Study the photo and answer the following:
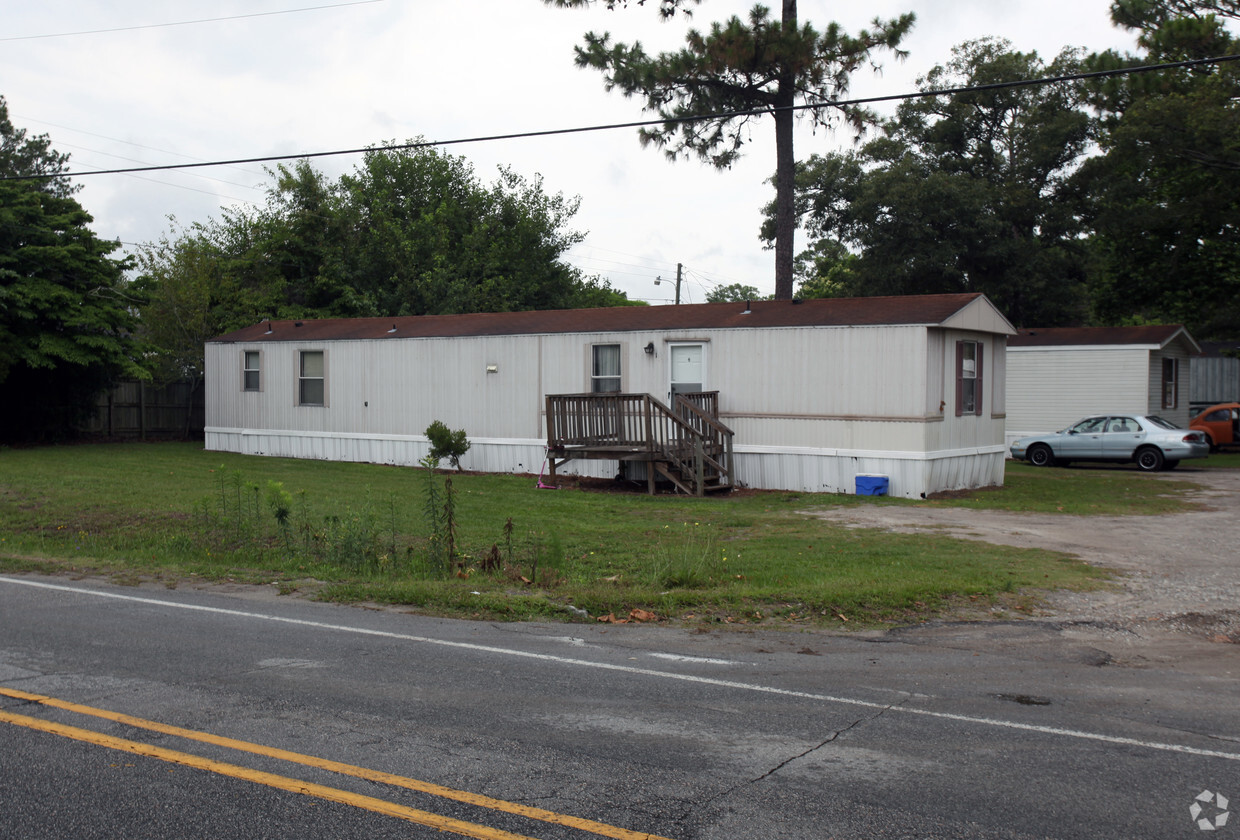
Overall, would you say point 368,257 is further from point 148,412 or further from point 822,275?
point 822,275

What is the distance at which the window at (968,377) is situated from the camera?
61.5ft

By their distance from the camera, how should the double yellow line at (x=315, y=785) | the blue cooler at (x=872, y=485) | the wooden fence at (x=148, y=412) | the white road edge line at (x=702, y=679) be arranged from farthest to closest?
the wooden fence at (x=148, y=412) → the blue cooler at (x=872, y=485) → the white road edge line at (x=702, y=679) → the double yellow line at (x=315, y=785)

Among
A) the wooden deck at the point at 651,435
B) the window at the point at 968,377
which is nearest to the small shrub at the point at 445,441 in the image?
the wooden deck at the point at 651,435

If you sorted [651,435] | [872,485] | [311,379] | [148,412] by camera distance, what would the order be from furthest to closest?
[148,412]
[311,379]
[651,435]
[872,485]

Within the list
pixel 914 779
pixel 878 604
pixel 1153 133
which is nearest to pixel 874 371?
pixel 878 604

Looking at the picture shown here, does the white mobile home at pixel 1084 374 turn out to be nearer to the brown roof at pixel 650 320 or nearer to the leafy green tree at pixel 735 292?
the brown roof at pixel 650 320

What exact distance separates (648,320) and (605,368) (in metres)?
1.29

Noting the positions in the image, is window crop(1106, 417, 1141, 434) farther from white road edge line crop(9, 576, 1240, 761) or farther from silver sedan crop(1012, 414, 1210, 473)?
white road edge line crop(9, 576, 1240, 761)

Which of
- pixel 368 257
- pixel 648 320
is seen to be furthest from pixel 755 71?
pixel 368 257

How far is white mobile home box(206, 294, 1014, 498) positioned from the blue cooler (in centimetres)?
16

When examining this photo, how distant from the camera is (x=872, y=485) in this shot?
1777cm

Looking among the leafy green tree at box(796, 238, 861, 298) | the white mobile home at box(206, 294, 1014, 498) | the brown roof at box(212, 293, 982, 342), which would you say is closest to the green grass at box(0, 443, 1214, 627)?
the white mobile home at box(206, 294, 1014, 498)

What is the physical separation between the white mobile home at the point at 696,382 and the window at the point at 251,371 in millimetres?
61

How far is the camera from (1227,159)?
963 inches
